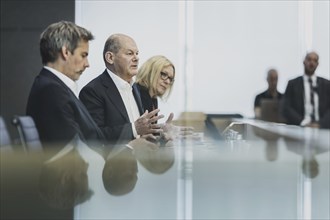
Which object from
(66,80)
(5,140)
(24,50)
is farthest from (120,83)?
(5,140)

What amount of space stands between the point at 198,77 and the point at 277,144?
1.75 ft

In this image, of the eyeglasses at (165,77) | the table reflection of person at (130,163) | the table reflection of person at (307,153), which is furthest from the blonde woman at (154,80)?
the table reflection of person at (307,153)

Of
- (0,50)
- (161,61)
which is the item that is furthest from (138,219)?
(0,50)

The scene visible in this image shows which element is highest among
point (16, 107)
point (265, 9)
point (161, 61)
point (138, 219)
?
point (265, 9)

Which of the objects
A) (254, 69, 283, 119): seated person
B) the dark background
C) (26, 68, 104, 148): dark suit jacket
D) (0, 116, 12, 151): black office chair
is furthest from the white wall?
(0, 116, 12, 151): black office chair

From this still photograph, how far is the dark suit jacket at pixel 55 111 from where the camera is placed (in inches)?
122

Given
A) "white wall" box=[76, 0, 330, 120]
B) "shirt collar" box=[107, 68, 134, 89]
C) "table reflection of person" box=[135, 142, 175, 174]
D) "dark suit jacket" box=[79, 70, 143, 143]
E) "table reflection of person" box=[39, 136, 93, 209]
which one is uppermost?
"white wall" box=[76, 0, 330, 120]

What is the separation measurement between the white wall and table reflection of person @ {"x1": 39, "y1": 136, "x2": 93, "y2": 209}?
0.54 meters

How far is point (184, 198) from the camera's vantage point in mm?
3381

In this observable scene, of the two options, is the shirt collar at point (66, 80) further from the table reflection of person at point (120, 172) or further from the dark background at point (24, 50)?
the table reflection of person at point (120, 172)

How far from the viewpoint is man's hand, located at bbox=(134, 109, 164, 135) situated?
3.14 meters

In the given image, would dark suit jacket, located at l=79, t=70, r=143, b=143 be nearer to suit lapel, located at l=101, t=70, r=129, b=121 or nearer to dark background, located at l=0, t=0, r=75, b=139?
suit lapel, located at l=101, t=70, r=129, b=121

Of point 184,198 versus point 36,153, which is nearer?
point 36,153

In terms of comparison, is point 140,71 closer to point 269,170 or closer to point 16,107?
point 16,107
